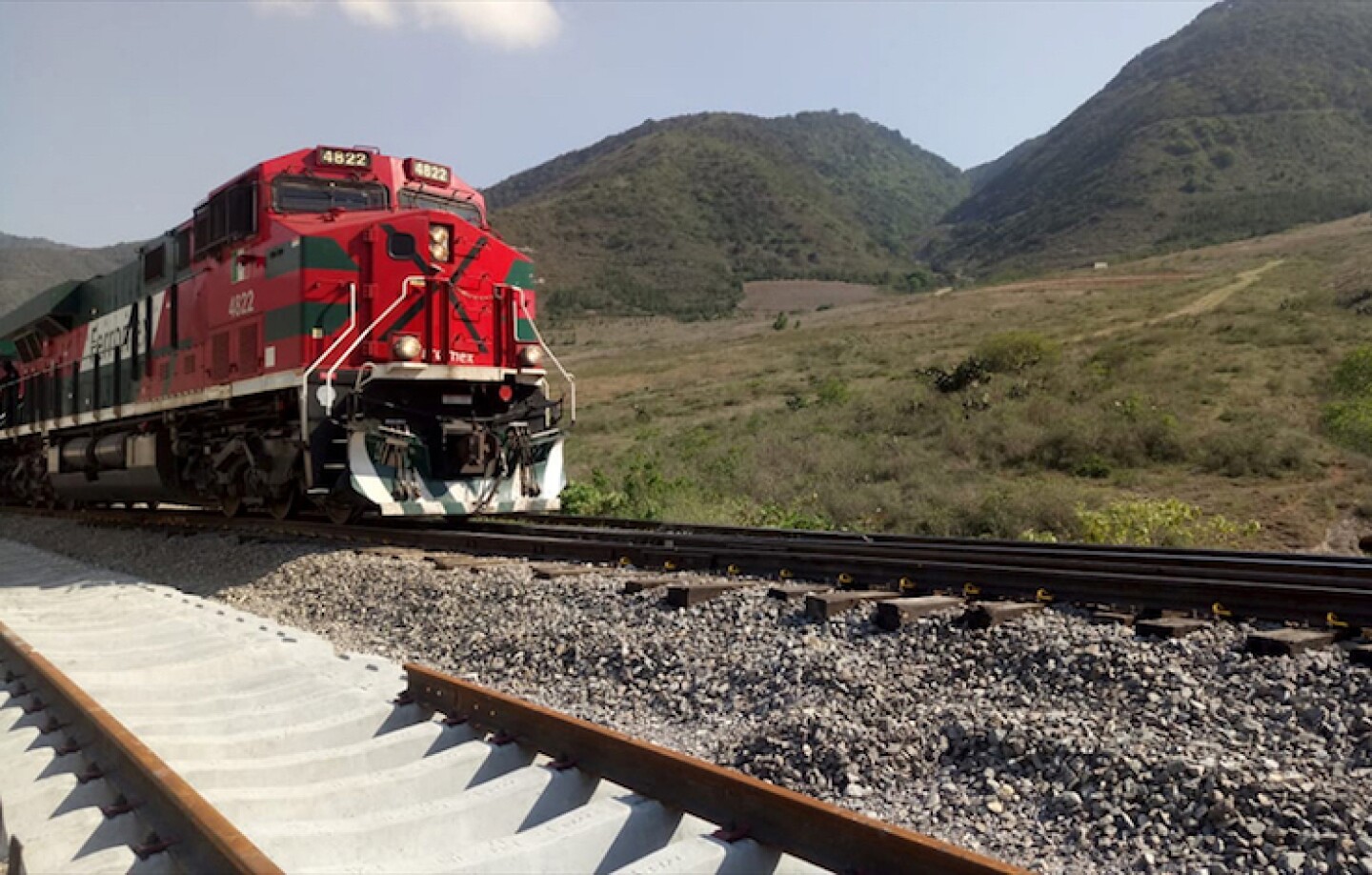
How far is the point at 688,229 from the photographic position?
386 feet

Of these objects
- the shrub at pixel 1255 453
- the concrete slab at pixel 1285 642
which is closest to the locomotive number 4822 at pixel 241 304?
the concrete slab at pixel 1285 642

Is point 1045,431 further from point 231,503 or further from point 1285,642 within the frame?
point 1285,642

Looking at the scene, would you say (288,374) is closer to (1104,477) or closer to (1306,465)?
(1104,477)

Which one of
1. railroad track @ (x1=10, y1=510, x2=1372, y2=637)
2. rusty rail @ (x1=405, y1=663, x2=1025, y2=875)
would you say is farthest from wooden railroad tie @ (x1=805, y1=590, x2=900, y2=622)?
rusty rail @ (x1=405, y1=663, x2=1025, y2=875)

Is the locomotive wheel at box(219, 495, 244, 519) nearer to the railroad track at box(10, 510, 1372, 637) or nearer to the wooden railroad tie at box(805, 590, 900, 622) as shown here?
the railroad track at box(10, 510, 1372, 637)

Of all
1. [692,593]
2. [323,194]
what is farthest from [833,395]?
[692,593]

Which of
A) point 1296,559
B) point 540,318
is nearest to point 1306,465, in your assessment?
point 1296,559

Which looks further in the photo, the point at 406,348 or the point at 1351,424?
the point at 1351,424

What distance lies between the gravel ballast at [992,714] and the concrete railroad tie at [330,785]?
991 millimetres

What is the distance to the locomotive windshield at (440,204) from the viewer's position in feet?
34.2

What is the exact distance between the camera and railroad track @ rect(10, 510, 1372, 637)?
4969mm

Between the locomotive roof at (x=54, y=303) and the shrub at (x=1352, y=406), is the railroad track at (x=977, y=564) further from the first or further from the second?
the shrub at (x=1352, y=406)

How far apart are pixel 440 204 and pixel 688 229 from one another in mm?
109409

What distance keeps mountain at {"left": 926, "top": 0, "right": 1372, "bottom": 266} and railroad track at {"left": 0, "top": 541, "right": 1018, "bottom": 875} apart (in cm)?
7944
